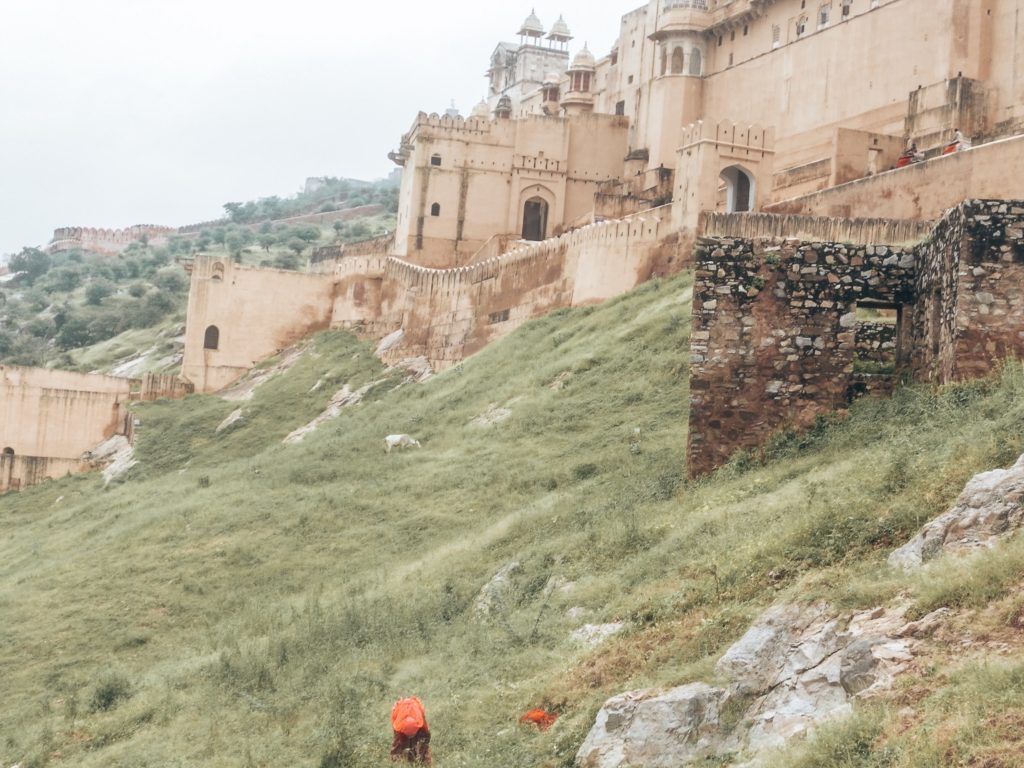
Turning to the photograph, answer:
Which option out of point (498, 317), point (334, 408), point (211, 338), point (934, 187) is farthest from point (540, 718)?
point (211, 338)

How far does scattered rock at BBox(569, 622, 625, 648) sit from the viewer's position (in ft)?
30.2

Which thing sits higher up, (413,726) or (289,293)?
(289,293)

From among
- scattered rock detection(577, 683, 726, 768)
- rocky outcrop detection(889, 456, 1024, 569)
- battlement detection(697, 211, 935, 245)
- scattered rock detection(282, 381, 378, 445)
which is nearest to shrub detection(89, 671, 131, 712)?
scattered rock detection(577, 683, 726, 768)

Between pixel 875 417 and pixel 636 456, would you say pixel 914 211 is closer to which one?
pixel 636 456

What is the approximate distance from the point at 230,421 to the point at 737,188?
11.9 meters

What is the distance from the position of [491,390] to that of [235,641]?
449 inches

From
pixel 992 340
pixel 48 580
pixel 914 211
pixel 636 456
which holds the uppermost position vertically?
pixel 914 211

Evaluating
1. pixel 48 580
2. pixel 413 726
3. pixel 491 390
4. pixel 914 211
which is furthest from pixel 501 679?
pixel 914 211

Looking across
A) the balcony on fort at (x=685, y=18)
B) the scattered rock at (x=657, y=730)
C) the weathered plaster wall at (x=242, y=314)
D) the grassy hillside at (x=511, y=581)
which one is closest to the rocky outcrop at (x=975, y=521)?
the grassy hillside at (x=511, y=581)

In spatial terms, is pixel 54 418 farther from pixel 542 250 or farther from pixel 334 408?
pixel 542 250

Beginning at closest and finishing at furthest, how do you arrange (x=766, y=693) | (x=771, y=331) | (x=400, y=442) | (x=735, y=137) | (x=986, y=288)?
(x=766, y=693) → (x=986, y=288) → (x=771, y=331) → (x=400, y=442) → (x=735, y=137)

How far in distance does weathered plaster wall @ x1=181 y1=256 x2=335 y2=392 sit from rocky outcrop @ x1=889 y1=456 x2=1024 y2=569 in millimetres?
33500

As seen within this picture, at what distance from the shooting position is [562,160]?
4541cm

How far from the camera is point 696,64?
45.0 metres
